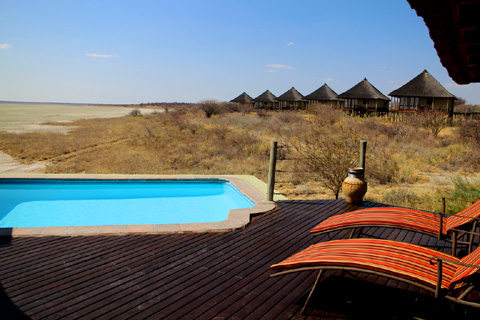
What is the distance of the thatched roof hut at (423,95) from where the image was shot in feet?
90.3

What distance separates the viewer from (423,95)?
90.8ft

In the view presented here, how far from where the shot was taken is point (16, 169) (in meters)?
10.7

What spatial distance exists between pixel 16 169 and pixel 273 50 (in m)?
16.7

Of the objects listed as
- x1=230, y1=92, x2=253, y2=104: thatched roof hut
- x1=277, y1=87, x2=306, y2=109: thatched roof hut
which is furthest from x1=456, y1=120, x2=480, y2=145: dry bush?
x1=230, y1=92, x2=253, y2=104: thatched roof hut

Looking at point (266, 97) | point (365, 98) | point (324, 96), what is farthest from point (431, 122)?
point (266, 97)

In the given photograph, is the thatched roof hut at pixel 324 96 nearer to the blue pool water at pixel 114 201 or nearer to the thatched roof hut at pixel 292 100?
the thatched roof hut at pixel 292 100

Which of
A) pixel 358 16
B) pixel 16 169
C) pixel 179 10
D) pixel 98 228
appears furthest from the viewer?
pixel 179 10

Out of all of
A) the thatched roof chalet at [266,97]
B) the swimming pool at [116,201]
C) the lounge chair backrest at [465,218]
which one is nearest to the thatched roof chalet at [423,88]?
the thatched roof chalet at [266,97]

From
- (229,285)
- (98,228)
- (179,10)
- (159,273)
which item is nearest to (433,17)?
(229,285)

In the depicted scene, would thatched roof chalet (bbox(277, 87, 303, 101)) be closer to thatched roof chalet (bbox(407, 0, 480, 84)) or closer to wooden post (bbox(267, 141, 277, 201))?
wooden post (bbox(267, 141, 277, 201))

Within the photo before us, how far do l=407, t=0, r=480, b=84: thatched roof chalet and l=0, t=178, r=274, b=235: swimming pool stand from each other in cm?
439

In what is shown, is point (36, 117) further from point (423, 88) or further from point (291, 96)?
point (423, 88)

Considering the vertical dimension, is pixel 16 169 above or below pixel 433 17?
below

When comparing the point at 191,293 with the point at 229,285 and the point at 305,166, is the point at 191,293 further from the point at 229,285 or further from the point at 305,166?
the point at 305,166
